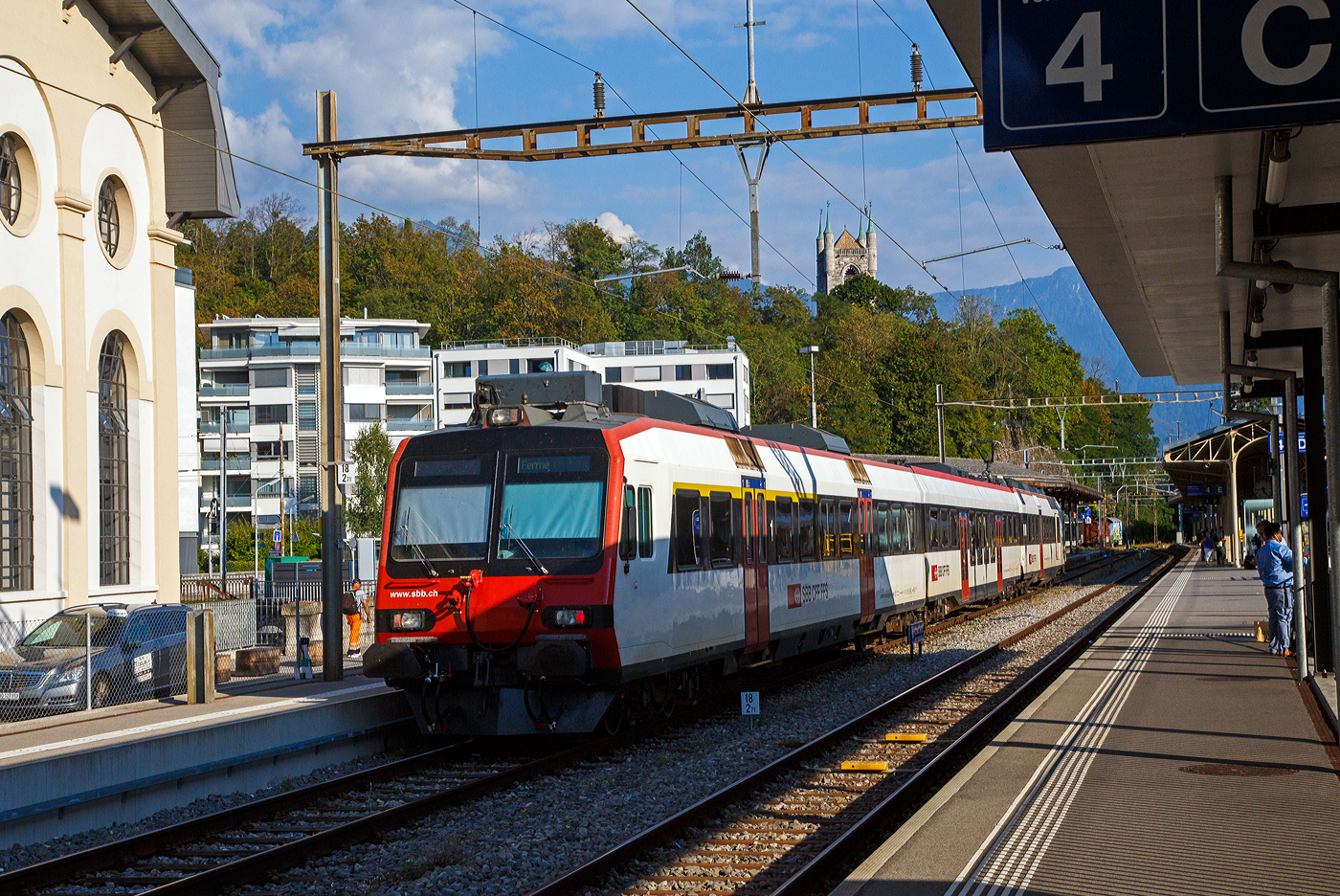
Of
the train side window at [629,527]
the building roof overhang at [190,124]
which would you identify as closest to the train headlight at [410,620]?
the train side window at [629,527]

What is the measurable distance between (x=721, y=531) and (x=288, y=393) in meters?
74.1

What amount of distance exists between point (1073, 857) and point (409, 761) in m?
6.83

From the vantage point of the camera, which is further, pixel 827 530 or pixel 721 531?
pixel 827 530

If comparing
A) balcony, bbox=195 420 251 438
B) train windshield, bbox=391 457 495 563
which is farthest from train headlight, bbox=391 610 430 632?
balcony, bbox=195 420 251 438

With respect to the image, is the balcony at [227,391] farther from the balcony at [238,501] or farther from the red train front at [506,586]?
the red train front at [506,586]

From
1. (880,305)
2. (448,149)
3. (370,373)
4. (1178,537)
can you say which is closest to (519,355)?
(370,373)

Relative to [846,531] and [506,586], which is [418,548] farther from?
[846,531]

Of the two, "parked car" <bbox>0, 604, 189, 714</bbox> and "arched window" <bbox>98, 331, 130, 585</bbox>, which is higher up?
"arched window" <bbox>98, 331, 130, 585</bbox>

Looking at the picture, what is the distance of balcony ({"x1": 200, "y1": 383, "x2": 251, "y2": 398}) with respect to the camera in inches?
3356

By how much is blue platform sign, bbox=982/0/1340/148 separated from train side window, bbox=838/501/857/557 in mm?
13847

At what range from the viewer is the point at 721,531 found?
49.2ft

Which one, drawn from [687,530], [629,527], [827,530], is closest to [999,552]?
[827,530]

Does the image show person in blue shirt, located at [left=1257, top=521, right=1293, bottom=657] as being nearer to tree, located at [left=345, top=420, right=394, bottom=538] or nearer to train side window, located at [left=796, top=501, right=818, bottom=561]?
train side window, located at [left=796, top=501, right=818, bottom=561]

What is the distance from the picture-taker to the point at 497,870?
861 cm
